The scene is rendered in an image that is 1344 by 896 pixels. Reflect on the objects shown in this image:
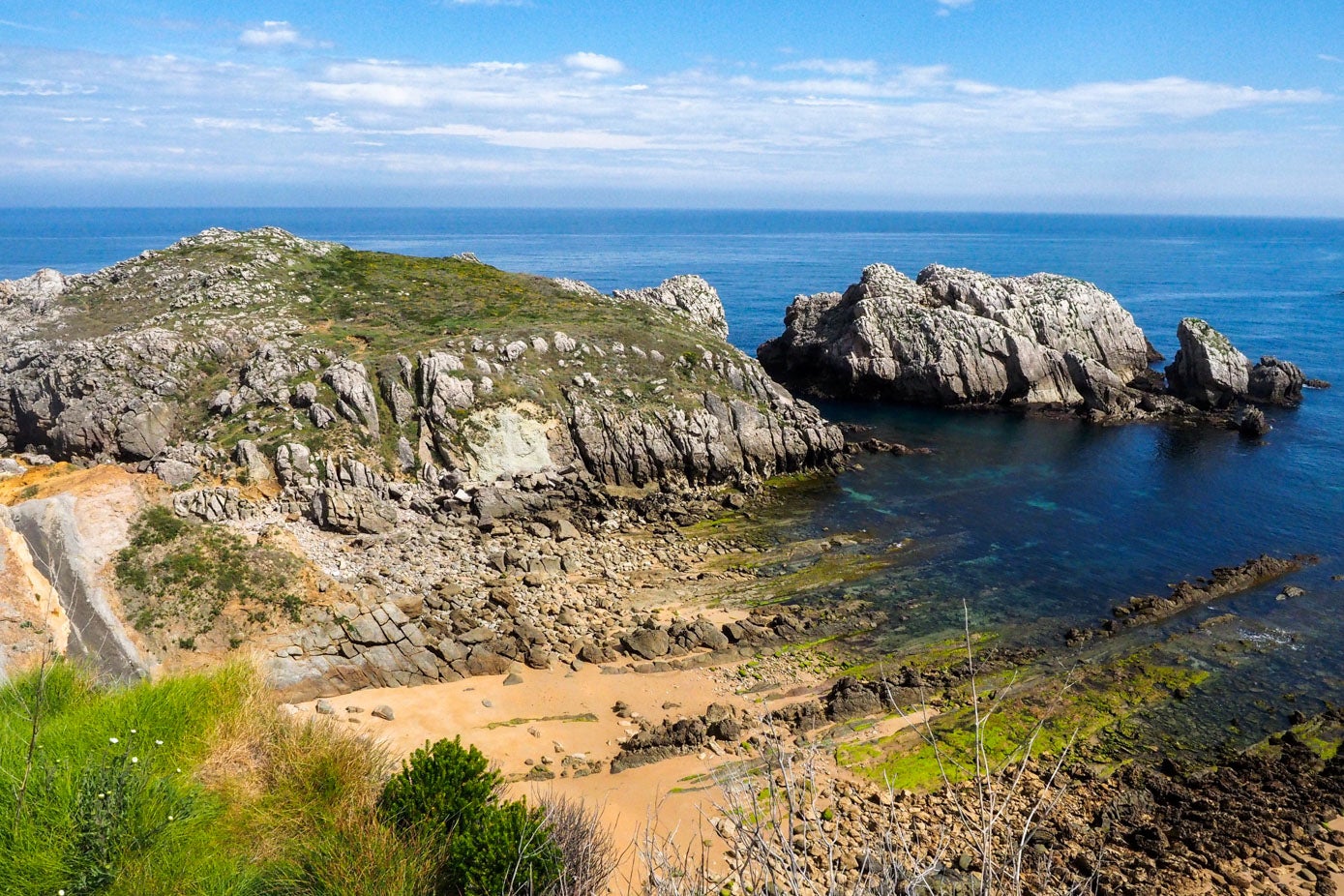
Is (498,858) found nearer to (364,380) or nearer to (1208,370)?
(364,380)

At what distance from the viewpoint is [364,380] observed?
47500mm

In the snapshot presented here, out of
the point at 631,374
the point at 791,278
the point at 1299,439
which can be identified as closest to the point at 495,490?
the point at 631,374

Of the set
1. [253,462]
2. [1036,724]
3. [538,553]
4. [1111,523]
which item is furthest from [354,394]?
[1111,523]

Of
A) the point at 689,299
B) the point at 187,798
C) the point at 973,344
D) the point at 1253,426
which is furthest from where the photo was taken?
the point at 689,299

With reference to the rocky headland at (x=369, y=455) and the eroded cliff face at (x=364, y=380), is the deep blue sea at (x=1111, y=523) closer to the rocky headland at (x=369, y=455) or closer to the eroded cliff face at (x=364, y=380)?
the rocky headland at (x=369, y=455)

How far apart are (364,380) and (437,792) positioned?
34704mm

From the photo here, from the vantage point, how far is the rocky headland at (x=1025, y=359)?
70.2 metres

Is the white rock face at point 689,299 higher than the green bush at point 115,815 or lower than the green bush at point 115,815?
higher

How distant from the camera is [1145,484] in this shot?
5275cm

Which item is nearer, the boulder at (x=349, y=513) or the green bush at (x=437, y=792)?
the green bush at (x=437, y=792)

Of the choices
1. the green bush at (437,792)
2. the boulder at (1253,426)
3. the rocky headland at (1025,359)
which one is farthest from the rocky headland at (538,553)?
the green bush at (437,792)

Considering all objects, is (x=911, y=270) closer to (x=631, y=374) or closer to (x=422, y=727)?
(x=631, y=374)

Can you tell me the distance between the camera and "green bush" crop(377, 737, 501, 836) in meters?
17.0

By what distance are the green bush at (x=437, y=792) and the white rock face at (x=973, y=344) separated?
6087 centimetres
